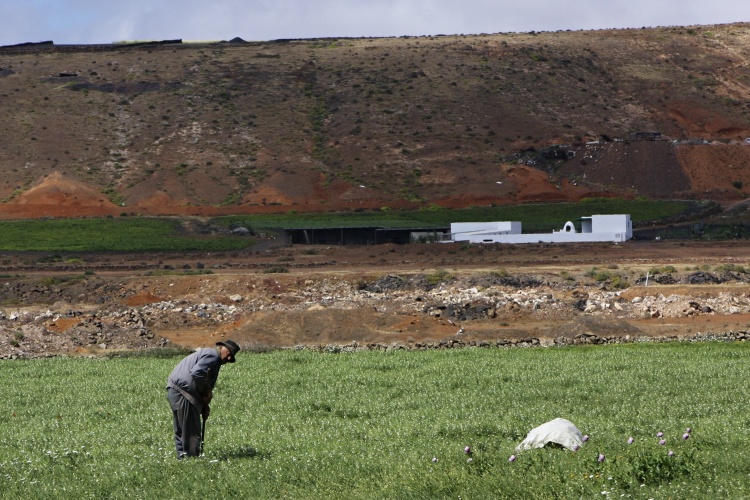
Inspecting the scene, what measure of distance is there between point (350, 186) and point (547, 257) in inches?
1484

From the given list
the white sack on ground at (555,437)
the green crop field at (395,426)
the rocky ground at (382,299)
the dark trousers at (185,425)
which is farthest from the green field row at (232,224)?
the white sack on ground at (555,437)

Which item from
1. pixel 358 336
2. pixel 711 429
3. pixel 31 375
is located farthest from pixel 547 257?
pixel 711 429

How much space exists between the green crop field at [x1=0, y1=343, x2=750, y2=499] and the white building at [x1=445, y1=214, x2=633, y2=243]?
47827 millimetres

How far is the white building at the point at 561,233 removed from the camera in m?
74.0

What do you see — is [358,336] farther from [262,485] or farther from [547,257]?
[547,257]

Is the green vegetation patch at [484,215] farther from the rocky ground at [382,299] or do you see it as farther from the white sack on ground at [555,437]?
the white sack on ground at [555,437]

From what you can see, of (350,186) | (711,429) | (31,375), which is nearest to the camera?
(711,429)

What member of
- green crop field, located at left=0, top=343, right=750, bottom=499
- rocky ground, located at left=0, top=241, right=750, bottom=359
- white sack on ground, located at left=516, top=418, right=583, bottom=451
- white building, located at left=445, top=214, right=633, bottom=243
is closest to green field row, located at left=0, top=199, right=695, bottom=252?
white building, located at left=445, top=214, right=633, bottom=243

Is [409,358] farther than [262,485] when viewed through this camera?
Yes

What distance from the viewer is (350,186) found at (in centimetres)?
10019

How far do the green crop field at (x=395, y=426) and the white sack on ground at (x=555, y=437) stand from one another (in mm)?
215

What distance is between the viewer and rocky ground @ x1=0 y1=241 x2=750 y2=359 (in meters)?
35.3

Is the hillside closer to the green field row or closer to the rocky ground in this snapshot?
the green field row

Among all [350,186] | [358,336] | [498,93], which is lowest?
[358,336]
